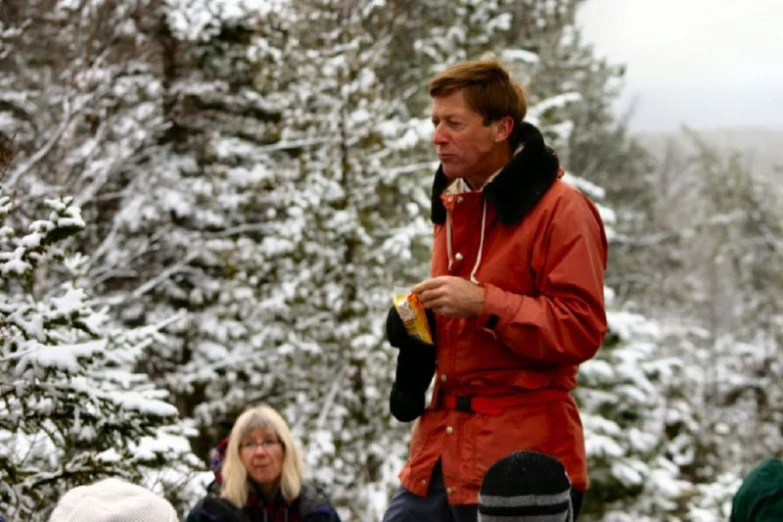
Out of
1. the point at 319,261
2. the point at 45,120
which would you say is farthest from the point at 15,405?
the point at 319,261

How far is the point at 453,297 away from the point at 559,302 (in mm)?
306

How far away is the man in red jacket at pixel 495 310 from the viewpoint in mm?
2814

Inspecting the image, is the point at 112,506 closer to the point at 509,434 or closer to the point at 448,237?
the point at 509,434

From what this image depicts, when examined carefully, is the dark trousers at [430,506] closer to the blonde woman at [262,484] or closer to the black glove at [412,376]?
the black glove at [412,376]

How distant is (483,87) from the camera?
9.85 feet

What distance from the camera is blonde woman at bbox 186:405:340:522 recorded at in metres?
4.95

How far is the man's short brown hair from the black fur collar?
0.13 meters

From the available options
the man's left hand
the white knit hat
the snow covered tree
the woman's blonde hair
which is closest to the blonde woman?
the woman's blonde hair

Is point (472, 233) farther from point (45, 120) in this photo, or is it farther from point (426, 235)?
point (426, 235)

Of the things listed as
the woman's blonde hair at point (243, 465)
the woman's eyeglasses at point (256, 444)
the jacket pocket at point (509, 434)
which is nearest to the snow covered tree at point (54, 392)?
the woman's blonde hair at point (243, 465)

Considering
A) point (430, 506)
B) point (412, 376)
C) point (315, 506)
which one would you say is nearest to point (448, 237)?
point (412, 376)

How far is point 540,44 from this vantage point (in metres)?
15.9

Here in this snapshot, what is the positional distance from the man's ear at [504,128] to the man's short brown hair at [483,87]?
11 mm

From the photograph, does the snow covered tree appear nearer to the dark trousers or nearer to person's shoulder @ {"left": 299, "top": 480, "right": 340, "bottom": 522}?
person's shoulder @ {"left": 299, "top": 480, "right": 340, "bottom": 522}
